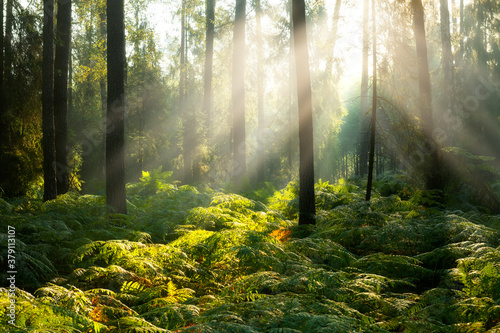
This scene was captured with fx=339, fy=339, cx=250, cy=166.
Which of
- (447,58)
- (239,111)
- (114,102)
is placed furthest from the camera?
(447,58)

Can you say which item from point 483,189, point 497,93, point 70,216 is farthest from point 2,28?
point 497,93

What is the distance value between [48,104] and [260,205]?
6440mm

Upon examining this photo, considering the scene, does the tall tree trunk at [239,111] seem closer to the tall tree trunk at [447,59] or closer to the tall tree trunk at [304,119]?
the tall tree trunk at [304,119]

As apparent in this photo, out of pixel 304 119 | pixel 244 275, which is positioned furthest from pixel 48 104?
pixel 244 275

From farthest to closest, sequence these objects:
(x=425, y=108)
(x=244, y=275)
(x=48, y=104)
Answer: (x=425, y=108)
(x=48, y=104)
(x=244, y=275)

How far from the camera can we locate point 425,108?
948 cm

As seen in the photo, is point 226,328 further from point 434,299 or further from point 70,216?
point 70,216

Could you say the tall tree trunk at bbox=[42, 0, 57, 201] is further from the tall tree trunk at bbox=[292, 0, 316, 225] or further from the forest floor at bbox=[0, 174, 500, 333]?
the tall tree trunk at bbox=[292, 0, 316, 225]

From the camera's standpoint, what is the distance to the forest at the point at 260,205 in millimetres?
3184

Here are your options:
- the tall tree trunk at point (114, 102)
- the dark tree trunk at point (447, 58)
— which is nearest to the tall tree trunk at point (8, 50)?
the tall tree trunk at point (114, 102)

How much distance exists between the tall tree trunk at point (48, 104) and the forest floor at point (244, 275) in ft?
7.51

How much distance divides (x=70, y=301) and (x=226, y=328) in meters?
1.53

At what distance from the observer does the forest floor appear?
112 inches

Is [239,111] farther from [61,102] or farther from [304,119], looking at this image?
[304,119]
